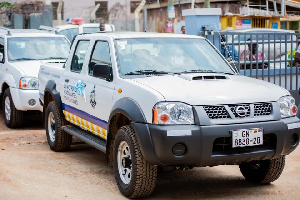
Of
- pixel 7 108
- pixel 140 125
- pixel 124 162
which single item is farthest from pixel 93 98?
pixel 7 108

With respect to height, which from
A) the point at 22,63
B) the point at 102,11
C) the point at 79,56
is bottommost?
the point at 22,63

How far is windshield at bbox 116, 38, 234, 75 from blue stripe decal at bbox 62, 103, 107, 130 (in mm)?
686

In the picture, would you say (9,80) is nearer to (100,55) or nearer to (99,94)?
(100,55)

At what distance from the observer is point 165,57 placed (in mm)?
7320

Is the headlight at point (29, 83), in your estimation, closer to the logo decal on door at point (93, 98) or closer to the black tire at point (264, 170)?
the logo decal on door at point (93, 98)

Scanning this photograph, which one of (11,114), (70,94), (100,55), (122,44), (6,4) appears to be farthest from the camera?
(6,4)

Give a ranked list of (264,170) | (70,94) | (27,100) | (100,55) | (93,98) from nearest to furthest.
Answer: (264,170) < (93,98) < (100,55) < (70,94) < (27,100)

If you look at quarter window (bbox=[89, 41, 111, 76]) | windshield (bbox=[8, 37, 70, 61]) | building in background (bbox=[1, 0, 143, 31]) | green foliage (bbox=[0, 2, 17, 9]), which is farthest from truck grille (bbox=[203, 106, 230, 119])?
building in background (bbox=[1, 0, 143, 31])

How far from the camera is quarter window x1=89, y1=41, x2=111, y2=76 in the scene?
749 centimetres

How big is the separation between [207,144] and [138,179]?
0.78 meters

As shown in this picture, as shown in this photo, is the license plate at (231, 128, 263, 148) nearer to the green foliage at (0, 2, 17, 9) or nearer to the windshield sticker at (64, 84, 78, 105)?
the windshield sticker at (64, 84, 78, 105)

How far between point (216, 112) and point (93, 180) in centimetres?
193

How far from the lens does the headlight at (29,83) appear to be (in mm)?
10922

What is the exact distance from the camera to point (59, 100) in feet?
29.1
